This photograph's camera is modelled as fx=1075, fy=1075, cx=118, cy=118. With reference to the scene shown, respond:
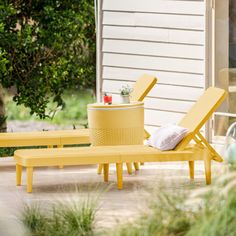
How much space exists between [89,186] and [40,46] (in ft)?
16.2

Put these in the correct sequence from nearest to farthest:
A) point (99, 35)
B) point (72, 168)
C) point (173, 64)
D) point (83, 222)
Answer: point (83, 222), point (72, 168), point (173, 64), point (99, 35)

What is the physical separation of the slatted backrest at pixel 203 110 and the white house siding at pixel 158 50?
1686 millimetres

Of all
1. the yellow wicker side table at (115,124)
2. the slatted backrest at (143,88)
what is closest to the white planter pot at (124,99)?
the yellow wicker side table at (115,124)

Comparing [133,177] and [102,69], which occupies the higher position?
[102,69]

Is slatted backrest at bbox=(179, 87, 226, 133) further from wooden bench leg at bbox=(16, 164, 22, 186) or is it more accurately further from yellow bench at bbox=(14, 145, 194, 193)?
wooden bench leg at bbox=(16, 164, 22, 186)

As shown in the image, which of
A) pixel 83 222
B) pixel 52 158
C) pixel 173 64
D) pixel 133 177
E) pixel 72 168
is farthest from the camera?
pixel 173 64

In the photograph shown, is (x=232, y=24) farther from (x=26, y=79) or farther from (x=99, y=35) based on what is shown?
(x=26, y=79)

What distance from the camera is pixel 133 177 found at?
1089 cm

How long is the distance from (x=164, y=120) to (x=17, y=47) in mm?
2575

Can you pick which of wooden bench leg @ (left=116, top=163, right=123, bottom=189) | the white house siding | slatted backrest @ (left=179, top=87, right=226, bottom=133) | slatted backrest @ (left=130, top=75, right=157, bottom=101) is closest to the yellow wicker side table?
slatted backrest @ (left=179, top=87, right=226, bottom=133)

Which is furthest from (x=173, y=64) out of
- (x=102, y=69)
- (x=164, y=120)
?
(x=102, y=69)

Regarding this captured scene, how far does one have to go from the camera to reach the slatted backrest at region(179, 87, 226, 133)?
1038cm

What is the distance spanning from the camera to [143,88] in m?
11.9

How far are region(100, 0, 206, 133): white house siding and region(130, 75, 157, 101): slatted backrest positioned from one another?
76 cm
